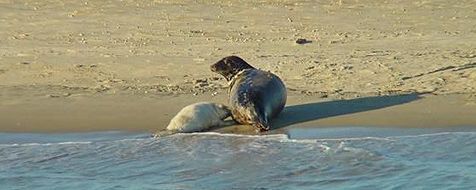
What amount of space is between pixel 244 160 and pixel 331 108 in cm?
141

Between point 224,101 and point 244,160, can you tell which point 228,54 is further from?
point 244,160

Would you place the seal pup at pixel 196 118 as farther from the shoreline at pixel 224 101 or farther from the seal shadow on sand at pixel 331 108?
the seal shadow on sand at pixel 331 108

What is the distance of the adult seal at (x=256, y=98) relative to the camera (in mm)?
8438

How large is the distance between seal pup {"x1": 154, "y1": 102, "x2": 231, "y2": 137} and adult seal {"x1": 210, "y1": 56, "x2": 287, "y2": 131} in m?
0.13

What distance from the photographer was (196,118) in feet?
28.0

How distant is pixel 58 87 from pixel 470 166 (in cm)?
395

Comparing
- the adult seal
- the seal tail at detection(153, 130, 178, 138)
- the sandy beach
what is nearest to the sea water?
the seal tail at detection(153, 130, 178, 138)

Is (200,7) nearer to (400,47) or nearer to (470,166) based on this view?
(400,47)

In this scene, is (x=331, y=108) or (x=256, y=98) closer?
(x=256, y=98)

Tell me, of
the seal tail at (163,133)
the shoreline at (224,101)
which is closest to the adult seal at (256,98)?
the shoreline at (224,101)

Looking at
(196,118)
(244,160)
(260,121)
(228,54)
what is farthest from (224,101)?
(228,54)

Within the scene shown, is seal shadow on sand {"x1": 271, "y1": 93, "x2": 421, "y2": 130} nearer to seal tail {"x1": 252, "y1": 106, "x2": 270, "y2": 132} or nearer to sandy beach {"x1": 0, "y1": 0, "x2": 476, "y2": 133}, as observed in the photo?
sandy beach {"x1": 0, "y1": 0, "x2": 476, "y2": 133}

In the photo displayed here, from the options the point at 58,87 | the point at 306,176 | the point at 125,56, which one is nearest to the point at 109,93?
the point at 58,87

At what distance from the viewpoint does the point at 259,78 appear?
8.88 m
